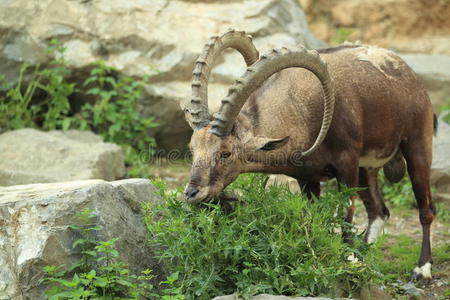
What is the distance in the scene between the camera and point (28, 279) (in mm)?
5086

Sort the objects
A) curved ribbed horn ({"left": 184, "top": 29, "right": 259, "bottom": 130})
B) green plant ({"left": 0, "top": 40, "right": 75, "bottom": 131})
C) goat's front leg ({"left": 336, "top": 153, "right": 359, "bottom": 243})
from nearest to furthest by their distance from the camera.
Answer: curved ribbed horn ({"left": 184, "top": 29, "right": 259, "bottom": 130})
goat's front leg ({"left": 336, "top": 153, "right": 359, "bottom": 243})
green plant ({"left": 0, "top": 40, "right": 75, "bottom": 131})

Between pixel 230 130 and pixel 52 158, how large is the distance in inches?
158

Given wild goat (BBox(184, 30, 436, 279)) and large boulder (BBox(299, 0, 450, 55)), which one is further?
large boulder (BBox(299, 0, 450, 55))

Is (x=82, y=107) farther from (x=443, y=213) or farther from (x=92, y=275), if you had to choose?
(x=92, y=275)

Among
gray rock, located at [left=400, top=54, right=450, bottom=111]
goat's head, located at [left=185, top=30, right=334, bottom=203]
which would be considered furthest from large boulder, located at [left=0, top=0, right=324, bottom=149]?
goat's head, located at [left=185, top=30, right=334, bottom=203]

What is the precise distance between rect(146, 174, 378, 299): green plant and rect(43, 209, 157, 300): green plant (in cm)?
34

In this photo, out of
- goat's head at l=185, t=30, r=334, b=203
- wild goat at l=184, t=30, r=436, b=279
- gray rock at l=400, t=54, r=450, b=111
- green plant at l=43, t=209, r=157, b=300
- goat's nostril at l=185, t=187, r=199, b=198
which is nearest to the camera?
green plant at l=43, t=209, r=157, b=300

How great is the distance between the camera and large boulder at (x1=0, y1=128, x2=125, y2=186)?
8906 millimetres

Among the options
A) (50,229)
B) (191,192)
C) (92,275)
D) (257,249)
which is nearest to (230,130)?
(191,192)

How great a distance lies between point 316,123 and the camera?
6.76 metres

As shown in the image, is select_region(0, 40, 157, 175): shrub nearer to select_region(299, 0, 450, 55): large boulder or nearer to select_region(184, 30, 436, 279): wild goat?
select_region(184, 30, 436, 279): wild goat

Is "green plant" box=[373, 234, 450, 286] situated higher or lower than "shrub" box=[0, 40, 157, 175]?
lower

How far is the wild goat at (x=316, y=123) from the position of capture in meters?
6.15

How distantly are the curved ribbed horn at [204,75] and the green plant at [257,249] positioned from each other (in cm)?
94
